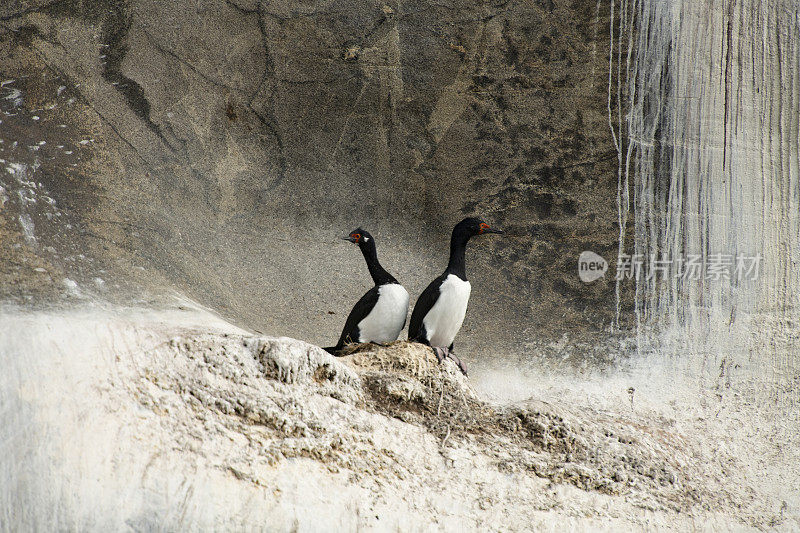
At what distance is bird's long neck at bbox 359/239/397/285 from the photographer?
197 inches

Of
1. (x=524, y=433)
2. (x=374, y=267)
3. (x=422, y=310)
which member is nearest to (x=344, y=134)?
(x=374, y=267)

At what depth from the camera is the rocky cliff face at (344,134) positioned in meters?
6.07

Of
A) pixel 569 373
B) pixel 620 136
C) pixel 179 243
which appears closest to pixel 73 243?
pixel 179 243

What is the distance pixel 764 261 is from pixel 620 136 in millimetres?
1441

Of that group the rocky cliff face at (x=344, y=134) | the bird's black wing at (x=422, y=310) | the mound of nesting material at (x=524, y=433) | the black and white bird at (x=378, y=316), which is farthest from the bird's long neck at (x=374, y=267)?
the rocky cliff face at (x=344, y=134)

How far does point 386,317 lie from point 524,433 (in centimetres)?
116

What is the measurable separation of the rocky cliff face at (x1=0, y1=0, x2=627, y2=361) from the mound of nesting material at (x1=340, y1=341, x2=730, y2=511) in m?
1.75

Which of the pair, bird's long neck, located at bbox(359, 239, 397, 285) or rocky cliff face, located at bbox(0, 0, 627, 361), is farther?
rocky cliff face, located at bbox(0, 0, 627, 361)

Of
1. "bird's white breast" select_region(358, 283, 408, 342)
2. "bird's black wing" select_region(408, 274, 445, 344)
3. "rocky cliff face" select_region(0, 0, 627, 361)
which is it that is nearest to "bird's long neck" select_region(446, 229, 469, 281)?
"bird's black wing" select_region(408, 274, 445, 344)

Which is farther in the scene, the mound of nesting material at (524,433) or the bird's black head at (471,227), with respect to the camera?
the bird's black head at (471,227)

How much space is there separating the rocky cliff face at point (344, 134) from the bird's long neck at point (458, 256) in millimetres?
1321

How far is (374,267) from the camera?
16.7ft

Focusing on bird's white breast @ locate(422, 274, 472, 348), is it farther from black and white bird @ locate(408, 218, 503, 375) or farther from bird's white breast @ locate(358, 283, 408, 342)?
bird's white breast @ locate(358, 283, 408, 342)

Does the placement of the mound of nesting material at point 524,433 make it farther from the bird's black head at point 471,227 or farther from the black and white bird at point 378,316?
the bird's black head at point 471,227
